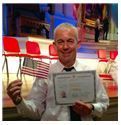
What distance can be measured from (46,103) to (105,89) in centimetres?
33

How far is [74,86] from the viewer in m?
1.23

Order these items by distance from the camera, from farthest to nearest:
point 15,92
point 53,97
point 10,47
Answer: point 10,47 → point 53,97 → point 15,92

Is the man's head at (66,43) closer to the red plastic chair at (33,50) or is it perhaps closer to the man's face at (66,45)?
the man's face at (66,45)

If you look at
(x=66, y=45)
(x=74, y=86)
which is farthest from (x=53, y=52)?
(x=74, y=86)

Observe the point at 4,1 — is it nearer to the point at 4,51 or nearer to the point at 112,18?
the point at 4,51

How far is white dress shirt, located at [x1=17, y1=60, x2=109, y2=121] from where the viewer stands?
119 cm

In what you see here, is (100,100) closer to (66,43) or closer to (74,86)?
(74,86)

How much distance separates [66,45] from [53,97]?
0.28 meters

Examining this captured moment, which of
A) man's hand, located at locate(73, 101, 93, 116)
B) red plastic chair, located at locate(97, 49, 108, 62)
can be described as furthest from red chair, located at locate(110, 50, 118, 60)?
man's hand, located at locate(73, 101, 93, 116)

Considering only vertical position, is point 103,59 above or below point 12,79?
above

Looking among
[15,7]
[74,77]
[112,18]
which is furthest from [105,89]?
[15,7]

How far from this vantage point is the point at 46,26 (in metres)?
1.35

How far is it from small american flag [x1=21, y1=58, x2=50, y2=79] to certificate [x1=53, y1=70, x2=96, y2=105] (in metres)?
0.08
